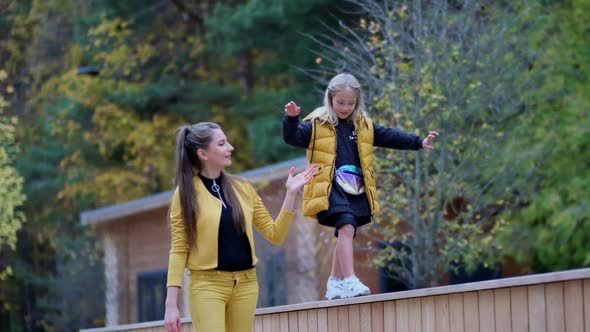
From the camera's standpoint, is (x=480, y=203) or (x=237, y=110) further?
(x=237, y=110)

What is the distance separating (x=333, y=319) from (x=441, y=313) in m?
0.96

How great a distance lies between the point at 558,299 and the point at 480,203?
26.4 feet

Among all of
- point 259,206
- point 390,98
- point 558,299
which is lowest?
point 558,299

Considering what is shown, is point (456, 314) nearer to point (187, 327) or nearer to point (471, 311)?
point (471, 311)

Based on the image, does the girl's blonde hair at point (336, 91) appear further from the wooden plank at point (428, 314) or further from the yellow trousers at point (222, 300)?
the yellow trousers at point (222, 300)

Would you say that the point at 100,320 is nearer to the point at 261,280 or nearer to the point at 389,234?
the point at 261,280

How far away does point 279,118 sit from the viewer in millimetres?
22172

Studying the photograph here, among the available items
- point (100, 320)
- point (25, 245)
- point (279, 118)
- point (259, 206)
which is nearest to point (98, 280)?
point (100, 320)

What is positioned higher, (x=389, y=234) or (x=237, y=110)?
(x=237, y=110)

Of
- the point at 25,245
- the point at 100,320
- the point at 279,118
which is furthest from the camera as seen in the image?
the point at 25,245

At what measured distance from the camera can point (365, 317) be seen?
6.85m

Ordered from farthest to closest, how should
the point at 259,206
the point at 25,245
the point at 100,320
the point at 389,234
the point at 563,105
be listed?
1. the point at 25,245
2. the point at 100,320
3. the point at 563,105
4. the point at 389,234
5. the point at 259,206

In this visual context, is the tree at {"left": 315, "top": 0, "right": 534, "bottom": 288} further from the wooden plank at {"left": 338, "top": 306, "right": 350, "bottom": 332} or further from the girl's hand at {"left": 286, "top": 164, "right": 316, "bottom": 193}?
the girl's hand at {"left": 286, "top": 164, "right": 316, "bottom": 193}

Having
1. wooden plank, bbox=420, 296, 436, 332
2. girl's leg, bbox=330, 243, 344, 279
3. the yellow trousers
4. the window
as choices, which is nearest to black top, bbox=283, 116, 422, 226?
girl's leg, bbox=330, 243, 344, 279
